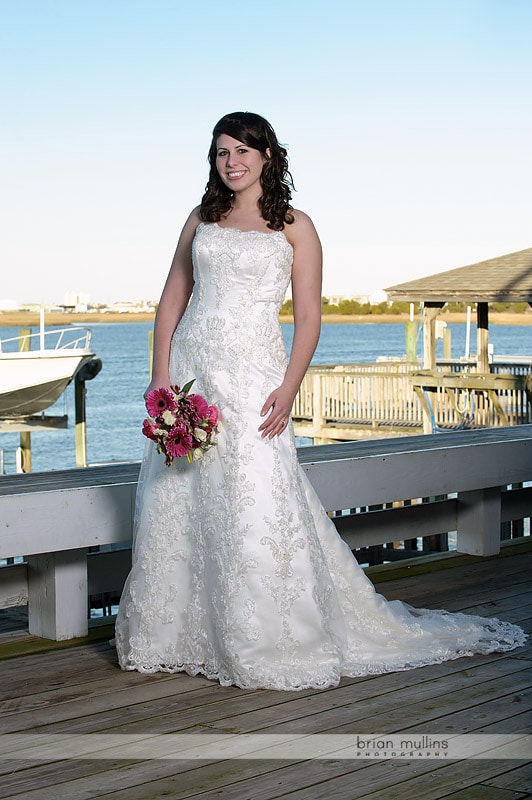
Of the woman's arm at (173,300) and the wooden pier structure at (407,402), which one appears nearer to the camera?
the woman's arm at (173,300)

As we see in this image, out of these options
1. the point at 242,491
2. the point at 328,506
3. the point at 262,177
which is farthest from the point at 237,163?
the point at 328,506

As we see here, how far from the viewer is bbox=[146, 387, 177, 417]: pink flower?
3.66 m

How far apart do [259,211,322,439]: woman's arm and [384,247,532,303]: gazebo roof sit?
1402 cm

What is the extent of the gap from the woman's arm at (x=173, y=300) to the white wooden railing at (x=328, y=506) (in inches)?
22.3

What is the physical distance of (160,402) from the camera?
368cm

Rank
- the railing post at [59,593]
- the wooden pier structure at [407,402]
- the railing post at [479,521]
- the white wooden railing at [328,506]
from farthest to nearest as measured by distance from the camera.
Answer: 1. the wooden pier structure at [407,402]
2. the railing post at [479,521]
3. the railing post at [59,593]
4. the white wooden railing at [328,506]

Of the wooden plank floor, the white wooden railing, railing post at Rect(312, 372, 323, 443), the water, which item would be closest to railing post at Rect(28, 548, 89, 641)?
the white wooden railing

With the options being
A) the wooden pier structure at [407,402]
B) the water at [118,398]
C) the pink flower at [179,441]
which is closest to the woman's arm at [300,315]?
the pink flower at [179,441]

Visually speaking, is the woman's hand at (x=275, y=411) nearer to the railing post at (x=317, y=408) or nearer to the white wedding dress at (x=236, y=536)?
the white wedding dress at (x=236, y=536)

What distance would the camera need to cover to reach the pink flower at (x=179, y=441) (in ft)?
11.9

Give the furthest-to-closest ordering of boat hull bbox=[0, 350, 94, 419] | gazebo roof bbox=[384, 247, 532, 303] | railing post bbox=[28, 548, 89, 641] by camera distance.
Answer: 1. boat hull bbox=[0, 350, 94, 419]
2. gazebo roof bbox=[384, 247, 532, 303]
3. railing post bbox=[28, 548, 89, 641]

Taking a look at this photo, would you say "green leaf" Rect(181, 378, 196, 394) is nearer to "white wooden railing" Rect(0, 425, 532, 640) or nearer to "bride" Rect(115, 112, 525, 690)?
"bride" Rect(115, 112, 525, 690)

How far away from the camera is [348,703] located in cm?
345

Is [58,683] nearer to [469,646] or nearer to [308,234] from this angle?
[469,646]
